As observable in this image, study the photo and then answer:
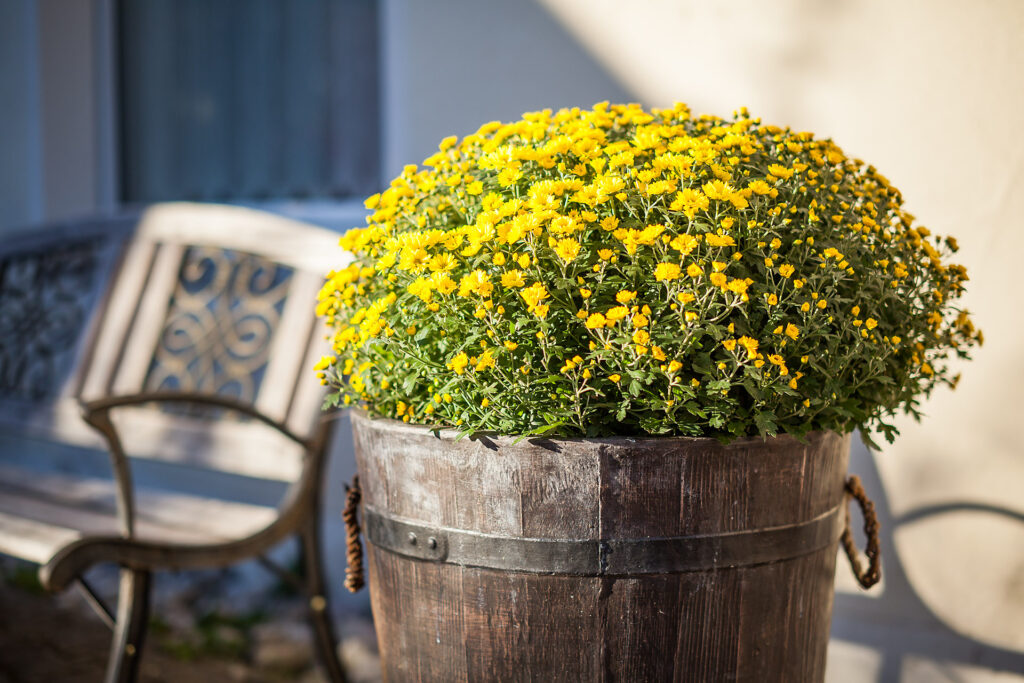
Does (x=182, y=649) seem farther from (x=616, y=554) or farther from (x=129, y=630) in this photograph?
(x=616, y=554)

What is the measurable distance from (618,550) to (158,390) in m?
1.55

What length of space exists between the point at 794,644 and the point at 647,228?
59cm

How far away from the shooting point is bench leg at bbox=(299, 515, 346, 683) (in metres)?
2.15

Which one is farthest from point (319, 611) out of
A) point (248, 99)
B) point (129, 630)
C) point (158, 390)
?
point (248, 99)

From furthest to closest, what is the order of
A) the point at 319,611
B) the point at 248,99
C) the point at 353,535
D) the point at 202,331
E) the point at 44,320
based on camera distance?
the point at 248,99 < the point at 44,320 < the point at 202,331 < the point at 319,611 < the point at 353,535

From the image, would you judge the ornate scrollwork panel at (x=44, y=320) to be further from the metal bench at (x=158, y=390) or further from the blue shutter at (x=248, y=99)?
the blue shutter at (x=248, y=99)

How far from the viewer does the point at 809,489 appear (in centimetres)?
113

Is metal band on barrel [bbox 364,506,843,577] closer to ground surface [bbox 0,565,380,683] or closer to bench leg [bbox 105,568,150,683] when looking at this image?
bench leg [bbox 105,568,150,683]

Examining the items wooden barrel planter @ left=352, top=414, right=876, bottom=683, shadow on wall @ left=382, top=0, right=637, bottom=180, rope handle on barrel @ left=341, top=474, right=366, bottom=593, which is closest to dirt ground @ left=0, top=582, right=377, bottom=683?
rope handle on barrel @ left=341, top=474, right=366, bottom=593

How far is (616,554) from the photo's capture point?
105 cm

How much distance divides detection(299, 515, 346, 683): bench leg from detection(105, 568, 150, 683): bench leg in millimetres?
412

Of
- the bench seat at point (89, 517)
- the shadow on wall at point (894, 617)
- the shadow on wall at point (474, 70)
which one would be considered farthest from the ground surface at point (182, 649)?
the shadow on wall at point (474, 70)

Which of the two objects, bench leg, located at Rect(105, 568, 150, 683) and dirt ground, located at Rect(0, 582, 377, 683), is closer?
bench leg, located at Rect(105, 568, 150, 683)

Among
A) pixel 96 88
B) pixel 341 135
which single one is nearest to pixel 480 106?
pixel 341 135
